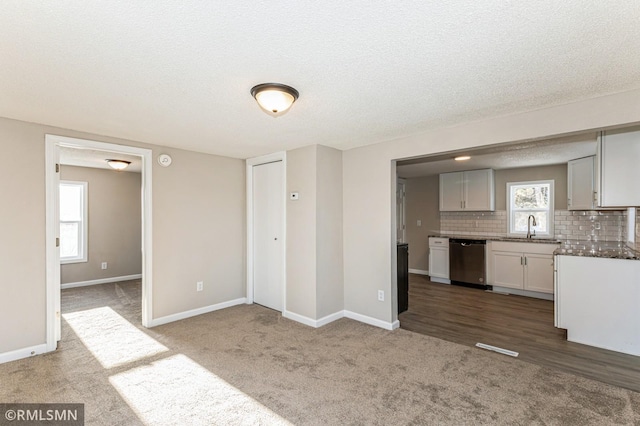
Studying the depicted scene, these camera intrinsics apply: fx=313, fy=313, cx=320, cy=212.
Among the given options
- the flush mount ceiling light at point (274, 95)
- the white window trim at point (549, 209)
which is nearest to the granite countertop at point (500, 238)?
the white window trim at point (549, 209)

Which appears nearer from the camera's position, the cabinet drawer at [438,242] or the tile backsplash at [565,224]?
the tile backsplash at [565,224]

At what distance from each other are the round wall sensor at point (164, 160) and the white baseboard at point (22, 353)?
2199 mm

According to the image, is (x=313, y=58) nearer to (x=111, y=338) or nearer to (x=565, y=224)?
(x=111, y=338)

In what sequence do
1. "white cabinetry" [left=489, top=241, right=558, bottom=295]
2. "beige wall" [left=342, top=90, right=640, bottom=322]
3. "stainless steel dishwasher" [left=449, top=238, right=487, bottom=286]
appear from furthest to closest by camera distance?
"stainless steel dishwasher" [left=449, top=238, right=487, bottom=286], "white cabinetry" [left=489, top=241, right=558, bottom=295], "beige wall" [left=342, top=90, right=640, bottom=322]

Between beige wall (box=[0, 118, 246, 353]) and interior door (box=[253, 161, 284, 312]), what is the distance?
249 mm

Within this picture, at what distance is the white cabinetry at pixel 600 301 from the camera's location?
3018 millimetres

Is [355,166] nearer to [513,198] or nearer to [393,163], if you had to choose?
[393,163]

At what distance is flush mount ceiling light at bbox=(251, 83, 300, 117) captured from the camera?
7.00 ft

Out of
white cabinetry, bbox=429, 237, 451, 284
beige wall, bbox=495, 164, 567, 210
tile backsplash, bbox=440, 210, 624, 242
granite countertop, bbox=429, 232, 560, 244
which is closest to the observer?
tile backsplash, bbox=440, 210, 624, 242

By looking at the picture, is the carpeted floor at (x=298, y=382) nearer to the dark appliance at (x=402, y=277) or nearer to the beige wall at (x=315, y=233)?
the beige wall at (x=315, y=233)

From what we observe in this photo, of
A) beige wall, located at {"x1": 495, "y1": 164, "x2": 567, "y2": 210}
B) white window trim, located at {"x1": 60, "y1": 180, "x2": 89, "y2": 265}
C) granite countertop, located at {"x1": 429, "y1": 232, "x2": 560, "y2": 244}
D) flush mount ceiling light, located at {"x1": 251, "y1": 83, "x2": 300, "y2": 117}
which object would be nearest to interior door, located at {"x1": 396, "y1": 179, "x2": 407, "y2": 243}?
granite countertop, located at {"x1": 429, "y1": 232, "x2": 560, "y2": 244}

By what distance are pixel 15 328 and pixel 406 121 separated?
13.5 feet

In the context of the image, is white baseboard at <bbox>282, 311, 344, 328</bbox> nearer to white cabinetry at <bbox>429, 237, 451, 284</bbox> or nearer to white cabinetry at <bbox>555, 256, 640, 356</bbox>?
white cabinetry at <bbox>555, 256, 640, 356</bbox>

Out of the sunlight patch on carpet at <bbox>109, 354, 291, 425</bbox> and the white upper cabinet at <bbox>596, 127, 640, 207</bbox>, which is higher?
the white upper cabinet at <bbox>596, 127, 640, 207</bbox>
